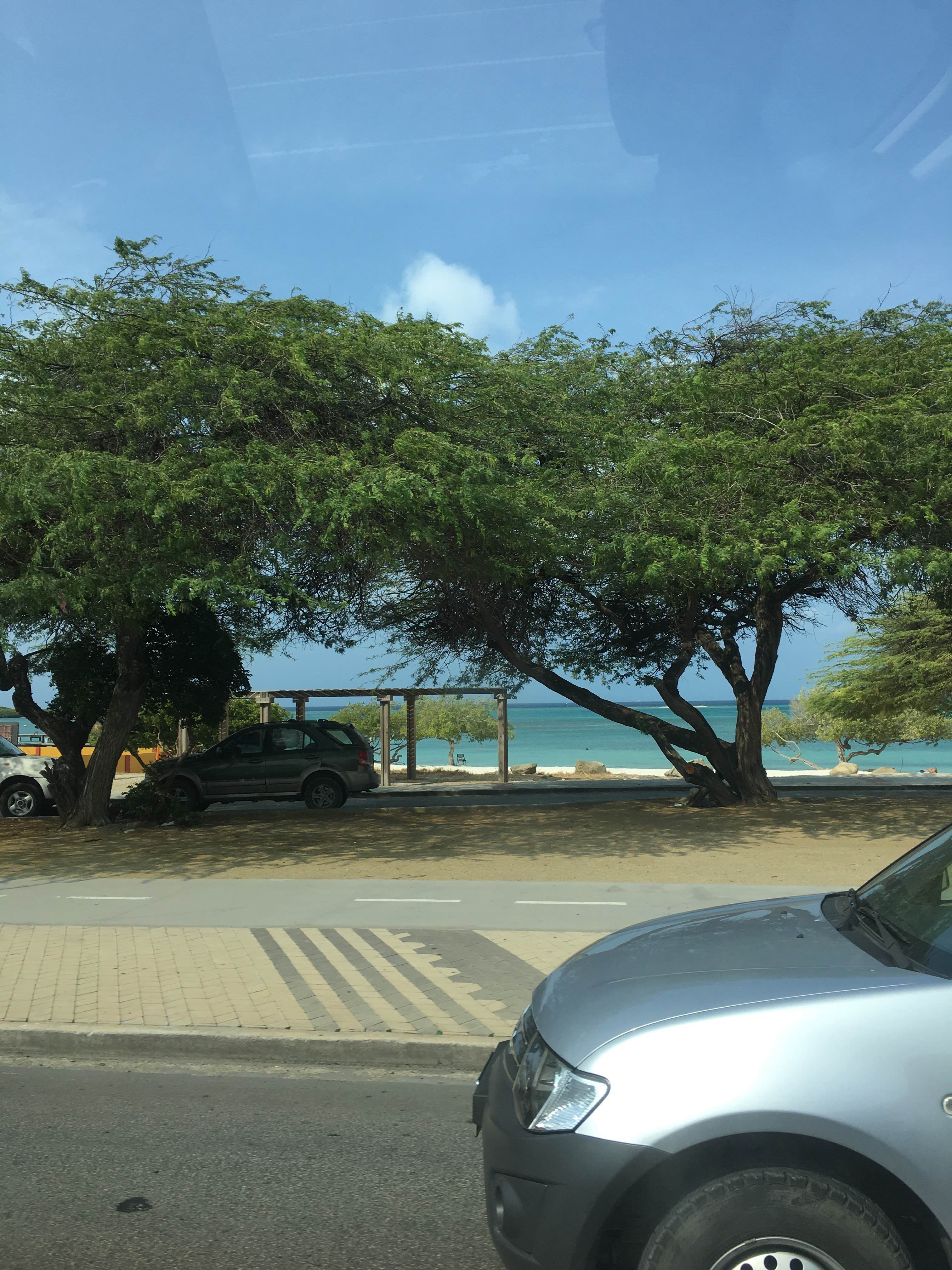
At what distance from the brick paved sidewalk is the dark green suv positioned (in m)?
9.76

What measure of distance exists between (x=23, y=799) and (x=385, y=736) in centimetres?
802

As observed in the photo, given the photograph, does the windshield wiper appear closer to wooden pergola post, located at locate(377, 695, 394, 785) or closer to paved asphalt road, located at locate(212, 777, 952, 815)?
paved asphalt road, located at locate(212, 777, 952, 815)

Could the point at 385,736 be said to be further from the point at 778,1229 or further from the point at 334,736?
the point at 778,1229

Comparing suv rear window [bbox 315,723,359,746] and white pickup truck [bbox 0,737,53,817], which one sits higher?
suv rear window [bbox 315,723,359,746]

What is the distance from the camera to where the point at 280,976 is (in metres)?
6.95

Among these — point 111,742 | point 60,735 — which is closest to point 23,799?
point 60,735

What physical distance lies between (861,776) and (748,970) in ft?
81.3

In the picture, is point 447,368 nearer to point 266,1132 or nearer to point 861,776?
point 266,1132

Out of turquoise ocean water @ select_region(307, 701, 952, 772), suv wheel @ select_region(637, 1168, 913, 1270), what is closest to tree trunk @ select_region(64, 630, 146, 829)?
suv wheel @ select_region(637, 1168, 913, 1270)

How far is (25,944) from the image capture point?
8102mm

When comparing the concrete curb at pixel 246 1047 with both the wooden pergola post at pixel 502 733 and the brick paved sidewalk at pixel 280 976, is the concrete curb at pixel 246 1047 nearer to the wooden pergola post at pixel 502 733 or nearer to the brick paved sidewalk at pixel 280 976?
the brick paved sidewalk at pixel 280 976

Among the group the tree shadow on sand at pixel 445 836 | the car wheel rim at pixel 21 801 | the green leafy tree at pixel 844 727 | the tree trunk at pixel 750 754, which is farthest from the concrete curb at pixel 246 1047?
the green leafy tree at pixel 844 727

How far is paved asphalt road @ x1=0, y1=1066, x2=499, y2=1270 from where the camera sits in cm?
355

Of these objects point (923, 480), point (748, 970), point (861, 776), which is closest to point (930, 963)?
point (748, 970)
